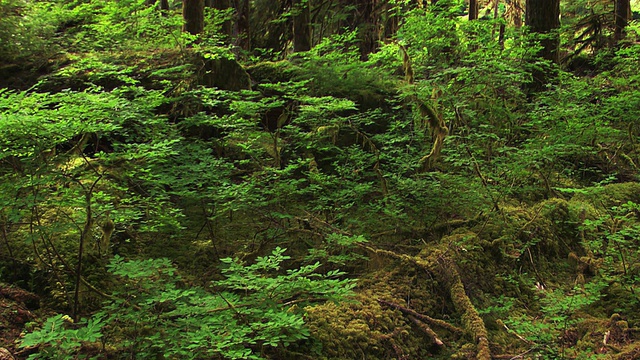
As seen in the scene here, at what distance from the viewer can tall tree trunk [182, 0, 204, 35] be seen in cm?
827

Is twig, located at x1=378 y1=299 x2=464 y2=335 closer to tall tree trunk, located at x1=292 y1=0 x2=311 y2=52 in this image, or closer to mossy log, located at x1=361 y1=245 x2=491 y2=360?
mossy log, located at x1=361 y1=245 x2=491 y2=360

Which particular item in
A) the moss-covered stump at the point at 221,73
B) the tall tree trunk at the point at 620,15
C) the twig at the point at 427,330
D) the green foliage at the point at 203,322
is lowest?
the twig at the point at 427,330

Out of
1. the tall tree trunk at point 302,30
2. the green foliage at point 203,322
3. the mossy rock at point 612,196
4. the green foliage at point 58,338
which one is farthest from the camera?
the tall tree trunk at point 302,30

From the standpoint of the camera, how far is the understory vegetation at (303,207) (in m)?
3.18

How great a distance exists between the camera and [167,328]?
2947 mm

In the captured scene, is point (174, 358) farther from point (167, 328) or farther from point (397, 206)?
point (397, 206)

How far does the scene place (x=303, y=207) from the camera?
572 centimetres

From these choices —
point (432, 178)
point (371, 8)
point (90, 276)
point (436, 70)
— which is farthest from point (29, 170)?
point (371, 8)

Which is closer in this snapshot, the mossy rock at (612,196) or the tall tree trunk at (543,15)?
the mossy rock at (612,196)

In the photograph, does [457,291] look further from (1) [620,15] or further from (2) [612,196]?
(1) [620,15]

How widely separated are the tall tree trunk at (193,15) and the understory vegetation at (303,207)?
65 cm

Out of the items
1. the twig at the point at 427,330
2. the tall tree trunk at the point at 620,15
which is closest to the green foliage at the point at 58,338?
the twig at the point at 427,330

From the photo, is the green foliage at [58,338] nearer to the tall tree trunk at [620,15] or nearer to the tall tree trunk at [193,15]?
the tall tree trunk at [193,15]

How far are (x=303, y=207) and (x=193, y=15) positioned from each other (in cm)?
502
